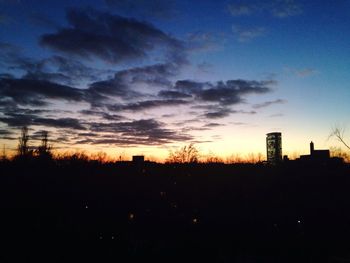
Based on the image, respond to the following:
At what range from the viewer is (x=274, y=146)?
105 metres

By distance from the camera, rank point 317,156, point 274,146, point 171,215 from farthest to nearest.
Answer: point 274,146 < point 317,156 < point 171,215

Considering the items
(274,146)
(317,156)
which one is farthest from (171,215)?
(274,146)

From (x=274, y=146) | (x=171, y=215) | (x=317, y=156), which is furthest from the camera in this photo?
Result: (x=274, y=146)

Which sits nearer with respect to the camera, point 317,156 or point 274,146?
point 317,156

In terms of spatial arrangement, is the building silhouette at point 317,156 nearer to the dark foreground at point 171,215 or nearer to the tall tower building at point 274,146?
the dark foreground at point 171,215

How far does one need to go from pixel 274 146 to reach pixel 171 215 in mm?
84451

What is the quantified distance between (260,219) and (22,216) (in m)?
19.5

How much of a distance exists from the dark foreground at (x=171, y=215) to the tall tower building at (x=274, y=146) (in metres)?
61.5

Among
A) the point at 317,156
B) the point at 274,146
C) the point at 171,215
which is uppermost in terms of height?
the point at 274,146

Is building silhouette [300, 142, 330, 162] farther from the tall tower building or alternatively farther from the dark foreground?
the tall tower building

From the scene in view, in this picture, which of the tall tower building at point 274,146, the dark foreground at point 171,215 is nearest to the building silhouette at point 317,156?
the dark foreground at point 171,215

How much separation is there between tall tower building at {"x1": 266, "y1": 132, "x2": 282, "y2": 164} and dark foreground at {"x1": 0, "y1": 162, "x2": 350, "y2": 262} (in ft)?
202

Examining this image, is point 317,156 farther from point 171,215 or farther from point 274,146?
point 171,215

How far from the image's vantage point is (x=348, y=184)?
115ft
